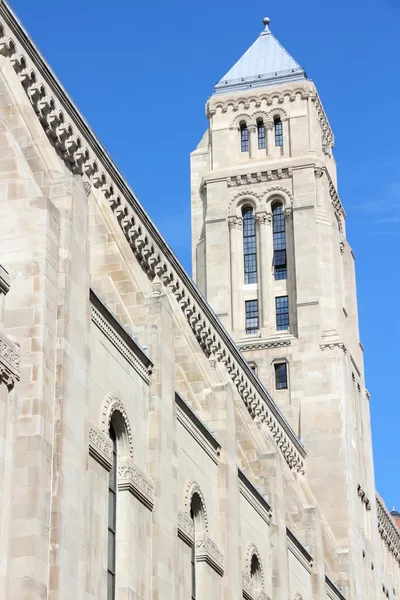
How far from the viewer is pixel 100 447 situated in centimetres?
3095

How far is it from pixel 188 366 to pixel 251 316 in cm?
2221

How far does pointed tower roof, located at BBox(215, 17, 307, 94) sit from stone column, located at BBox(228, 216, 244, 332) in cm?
779

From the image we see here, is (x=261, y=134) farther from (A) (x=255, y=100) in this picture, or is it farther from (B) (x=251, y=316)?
(B) (x=251, y=316)

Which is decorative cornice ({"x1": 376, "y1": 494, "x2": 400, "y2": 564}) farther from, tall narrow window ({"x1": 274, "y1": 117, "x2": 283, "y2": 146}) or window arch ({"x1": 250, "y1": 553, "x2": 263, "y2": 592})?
window arch ({"x1": 250, "y1": 553, "x2": 263, "y2": 592})

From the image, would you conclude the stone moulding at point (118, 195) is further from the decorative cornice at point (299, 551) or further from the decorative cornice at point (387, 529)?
the decorative cornice at point (387, 529)

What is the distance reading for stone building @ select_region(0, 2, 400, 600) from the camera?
91.7 feet

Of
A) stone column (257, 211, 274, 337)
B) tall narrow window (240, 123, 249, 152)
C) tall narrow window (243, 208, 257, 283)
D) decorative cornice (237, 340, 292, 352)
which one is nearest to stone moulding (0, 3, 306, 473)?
decorative cornice (237, 340, 292, 352)

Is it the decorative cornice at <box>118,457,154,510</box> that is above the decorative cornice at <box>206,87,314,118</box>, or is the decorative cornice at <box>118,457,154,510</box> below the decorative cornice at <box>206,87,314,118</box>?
below

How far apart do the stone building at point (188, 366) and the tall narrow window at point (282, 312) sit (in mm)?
92

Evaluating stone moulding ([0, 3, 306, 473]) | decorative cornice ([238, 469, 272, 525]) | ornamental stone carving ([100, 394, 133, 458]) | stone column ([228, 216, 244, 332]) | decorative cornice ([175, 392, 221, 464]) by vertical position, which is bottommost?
ornamental stone carving ([100, 394, 133, 458])

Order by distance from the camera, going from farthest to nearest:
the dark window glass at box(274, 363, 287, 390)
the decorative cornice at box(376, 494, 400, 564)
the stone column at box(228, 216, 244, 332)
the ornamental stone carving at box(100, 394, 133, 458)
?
the decorative cornice at box(376, 494, 400, 564), the stone column at box(228, 216, 244, 332), the dark window glass at box(274, 363, 287, 390), the ornamental stone carving at box(100, 394, 133, 458)

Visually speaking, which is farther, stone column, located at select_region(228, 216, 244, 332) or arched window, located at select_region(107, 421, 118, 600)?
stone column, located at select_region(228, 216, 244, 332)

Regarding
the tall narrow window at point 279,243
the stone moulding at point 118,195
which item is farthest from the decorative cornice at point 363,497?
the tall narrow window at point 279,243

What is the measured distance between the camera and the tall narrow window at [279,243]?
64.9 m
